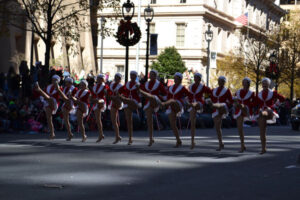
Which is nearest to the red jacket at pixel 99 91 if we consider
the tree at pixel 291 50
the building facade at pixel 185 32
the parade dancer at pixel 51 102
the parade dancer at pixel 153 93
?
the parade dancer at pixel 51 102

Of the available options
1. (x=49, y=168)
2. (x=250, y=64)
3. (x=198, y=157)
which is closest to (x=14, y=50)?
(x=250, y=64)

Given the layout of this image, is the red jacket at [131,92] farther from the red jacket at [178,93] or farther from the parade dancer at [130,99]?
the red jacket at [178,93]

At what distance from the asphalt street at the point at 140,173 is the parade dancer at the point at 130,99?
123 cm

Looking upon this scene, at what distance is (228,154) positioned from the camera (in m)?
17.7

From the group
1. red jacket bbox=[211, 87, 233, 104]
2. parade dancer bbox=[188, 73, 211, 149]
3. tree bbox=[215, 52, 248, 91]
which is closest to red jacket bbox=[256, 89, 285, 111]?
red jacket bbox=[211, 87, 233, 104]

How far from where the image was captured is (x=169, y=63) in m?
66.9

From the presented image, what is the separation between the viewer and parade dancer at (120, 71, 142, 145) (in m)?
20.1

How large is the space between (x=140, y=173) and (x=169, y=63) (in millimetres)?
54709

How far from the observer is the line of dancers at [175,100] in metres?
18.5

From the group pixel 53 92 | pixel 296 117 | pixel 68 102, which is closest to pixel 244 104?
pixel 68 102

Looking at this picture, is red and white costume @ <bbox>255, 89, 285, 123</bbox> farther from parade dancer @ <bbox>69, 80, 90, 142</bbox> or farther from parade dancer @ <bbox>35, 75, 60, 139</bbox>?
parade dancer @ <bbox>35, 75, 60, 139</bbox>

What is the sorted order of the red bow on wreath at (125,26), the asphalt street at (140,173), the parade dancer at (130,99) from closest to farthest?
the asphalt street at (140,173) < the parade dancer at (130,99) < the red bow on wreath at (125,26)

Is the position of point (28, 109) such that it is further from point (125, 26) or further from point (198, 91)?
point (198, 91)

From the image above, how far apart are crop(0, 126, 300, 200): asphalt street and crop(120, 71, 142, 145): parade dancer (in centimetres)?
123
